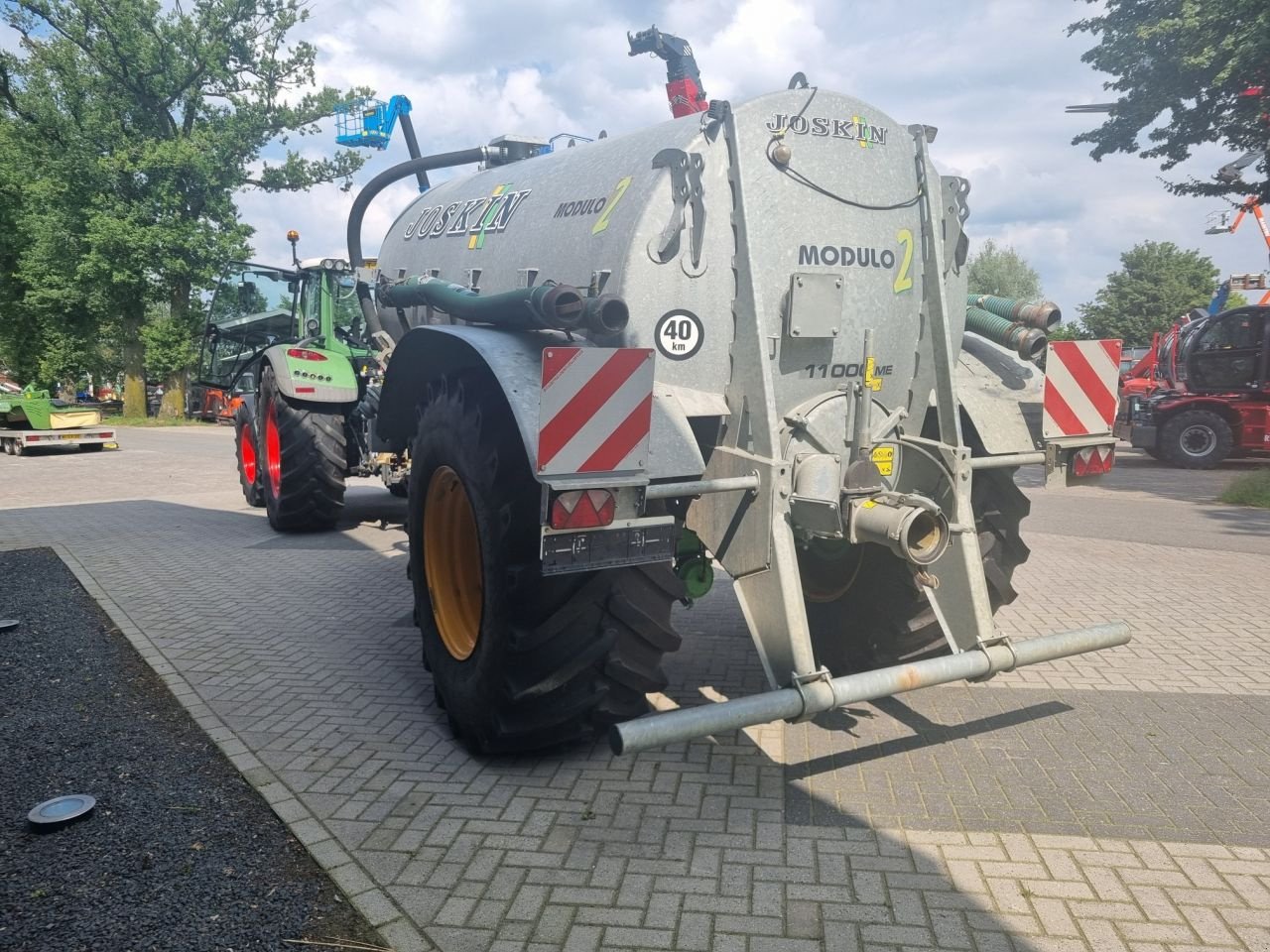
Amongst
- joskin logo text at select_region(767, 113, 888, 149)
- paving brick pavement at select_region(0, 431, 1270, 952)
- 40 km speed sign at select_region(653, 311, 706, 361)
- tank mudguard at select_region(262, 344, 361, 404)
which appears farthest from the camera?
tank mudguard at select_region(262, 344, 361, 404)

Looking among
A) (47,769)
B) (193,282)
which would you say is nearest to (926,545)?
(47,769)

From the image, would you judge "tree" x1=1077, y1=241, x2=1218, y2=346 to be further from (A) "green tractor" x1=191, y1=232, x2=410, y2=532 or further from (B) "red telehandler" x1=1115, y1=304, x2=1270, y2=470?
(A) "green tractor" x1=191, y1=232, x2=410, y2=532

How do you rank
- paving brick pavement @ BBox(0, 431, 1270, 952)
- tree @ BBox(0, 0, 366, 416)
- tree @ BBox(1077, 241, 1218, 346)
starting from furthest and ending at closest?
tree @ BBox(1077, 241, 1218, 346) < tree @ BBox(0, 0, 366, 416) < paving brick pavement @ BBox(0, 431, 1270, 952)

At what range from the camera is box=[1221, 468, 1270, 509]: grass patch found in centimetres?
1173

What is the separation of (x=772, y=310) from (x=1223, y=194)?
18.0 metres

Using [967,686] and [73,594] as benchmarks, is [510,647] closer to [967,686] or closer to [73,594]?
[967,686]

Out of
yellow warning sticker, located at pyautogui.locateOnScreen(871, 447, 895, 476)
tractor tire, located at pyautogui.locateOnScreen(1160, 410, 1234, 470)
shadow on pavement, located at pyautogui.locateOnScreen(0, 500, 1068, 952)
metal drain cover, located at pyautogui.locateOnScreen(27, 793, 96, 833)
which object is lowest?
metal drain cover, located at pyautogui.locateOnScreen(27, 793, 96, 833)

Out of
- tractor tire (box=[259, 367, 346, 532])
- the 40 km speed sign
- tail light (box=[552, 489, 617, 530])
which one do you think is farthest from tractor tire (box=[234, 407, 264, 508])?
tail light (box=[552, 489, 617, 530])

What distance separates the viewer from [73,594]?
698 cm

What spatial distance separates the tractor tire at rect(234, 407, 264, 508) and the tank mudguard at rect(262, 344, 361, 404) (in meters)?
1.87

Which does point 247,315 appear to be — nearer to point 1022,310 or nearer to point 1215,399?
point 1022,310

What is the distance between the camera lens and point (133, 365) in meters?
31.2

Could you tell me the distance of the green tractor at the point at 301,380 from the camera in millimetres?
8750

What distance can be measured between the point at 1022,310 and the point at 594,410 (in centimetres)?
261
